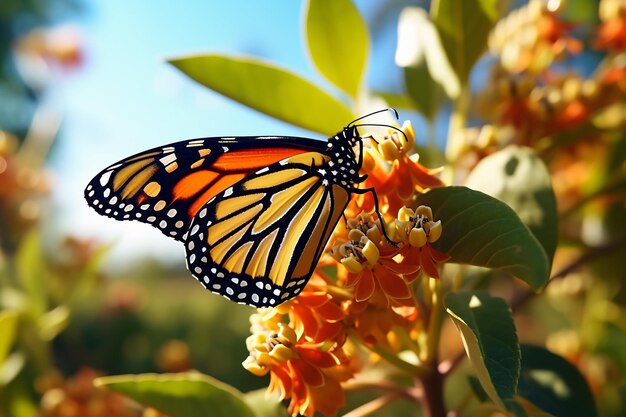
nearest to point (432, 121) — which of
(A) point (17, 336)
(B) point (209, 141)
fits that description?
(B) point (209, 141)

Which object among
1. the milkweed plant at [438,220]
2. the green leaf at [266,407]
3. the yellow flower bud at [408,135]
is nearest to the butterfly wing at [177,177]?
the milkweed plant at [438,220]

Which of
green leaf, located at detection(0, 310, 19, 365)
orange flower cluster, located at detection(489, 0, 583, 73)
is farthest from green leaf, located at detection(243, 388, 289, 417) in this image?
orange flower cluster, located at detection(489, 0, 583, 73)

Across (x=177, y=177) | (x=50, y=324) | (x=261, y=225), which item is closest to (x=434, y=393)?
(x=261, y=225)

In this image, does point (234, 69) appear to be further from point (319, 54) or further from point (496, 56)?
point (496, 56)

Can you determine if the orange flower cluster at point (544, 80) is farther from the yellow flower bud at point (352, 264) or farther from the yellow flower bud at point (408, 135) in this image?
the yellow flower bud at point (352, 264)

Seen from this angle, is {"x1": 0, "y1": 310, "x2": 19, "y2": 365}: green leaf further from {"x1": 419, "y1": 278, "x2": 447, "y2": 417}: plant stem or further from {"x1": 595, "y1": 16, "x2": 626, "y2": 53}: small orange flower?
{"x1": 595, "y1": 16, "x2": 626, "y2": 53}: small orange flower

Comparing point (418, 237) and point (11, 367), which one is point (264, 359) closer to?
point (418, 237)

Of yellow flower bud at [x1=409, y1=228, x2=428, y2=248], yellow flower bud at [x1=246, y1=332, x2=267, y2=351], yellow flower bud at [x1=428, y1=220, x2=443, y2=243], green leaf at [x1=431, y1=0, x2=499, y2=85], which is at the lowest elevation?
yellow flower bud at [x1=246, y1=332, x2=267, y2=351]
